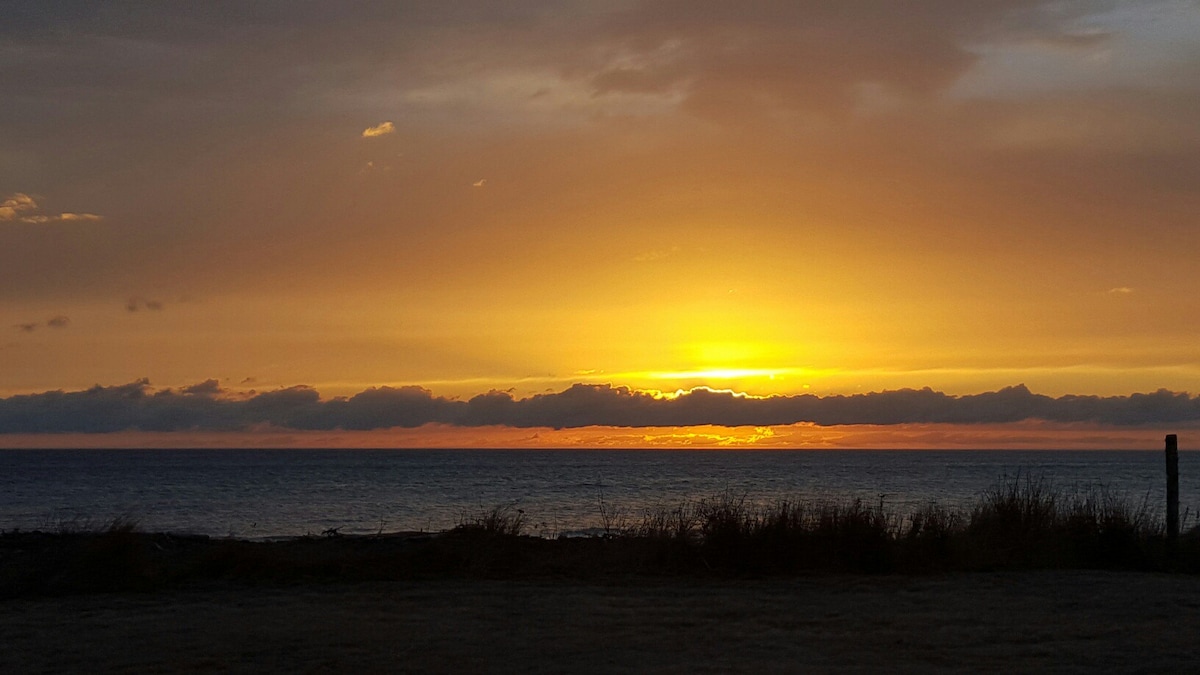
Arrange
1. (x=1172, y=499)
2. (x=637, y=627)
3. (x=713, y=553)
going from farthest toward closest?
(x=1172, y=499), (x=713, y=553), (x=637, y=627)

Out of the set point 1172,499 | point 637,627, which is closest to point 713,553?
point 637,627

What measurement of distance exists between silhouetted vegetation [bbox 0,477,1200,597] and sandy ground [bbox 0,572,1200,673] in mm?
861

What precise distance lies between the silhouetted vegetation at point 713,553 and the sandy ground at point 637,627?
0.86 meters

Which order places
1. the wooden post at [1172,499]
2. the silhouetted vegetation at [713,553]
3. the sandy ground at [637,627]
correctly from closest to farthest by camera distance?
the sandy ground at [637,627]
the silhouetted vegetation at [713,553]
the wooden post at [1172,499]

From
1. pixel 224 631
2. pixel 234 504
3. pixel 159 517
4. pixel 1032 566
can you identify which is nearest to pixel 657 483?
pixel 234 504

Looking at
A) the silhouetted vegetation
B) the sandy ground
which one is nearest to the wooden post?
the silhouetted vegetation

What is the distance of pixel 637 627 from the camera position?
10.0m

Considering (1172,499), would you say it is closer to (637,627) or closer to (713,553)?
(713,553)

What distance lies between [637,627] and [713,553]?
464 cm

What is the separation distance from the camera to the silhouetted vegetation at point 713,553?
531 inches

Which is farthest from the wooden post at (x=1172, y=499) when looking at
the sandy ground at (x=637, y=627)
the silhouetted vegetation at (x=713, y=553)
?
the sandy ground at (x=637, y=627)

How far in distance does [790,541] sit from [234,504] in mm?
39870

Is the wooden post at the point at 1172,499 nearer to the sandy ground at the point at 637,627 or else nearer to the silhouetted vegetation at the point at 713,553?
the silhouetted vegetation at the point at 713,553

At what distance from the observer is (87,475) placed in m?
87.0
